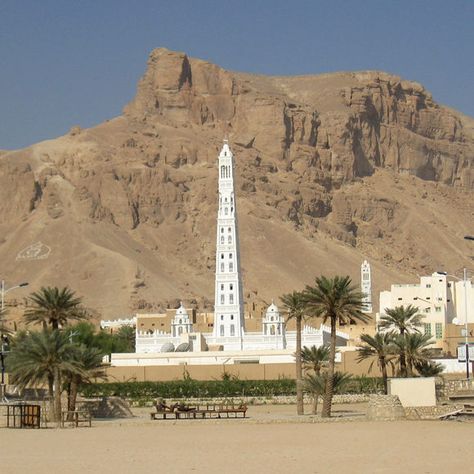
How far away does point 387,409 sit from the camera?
43.1 m

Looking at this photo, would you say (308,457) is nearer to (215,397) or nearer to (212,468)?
(212,468)

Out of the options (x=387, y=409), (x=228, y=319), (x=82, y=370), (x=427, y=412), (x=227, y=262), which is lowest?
(x=427, y=412)

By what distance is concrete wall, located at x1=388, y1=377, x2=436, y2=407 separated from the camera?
142 feet

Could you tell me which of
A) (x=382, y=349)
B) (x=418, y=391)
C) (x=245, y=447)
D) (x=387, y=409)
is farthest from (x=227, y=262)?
(x=245, y=447)

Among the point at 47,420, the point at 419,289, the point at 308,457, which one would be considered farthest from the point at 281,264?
the point at 308,457

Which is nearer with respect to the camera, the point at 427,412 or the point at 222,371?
the point at 427,412

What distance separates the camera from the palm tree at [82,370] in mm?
47312

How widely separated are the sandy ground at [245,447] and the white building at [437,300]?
40.2m

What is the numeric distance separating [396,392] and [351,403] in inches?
633

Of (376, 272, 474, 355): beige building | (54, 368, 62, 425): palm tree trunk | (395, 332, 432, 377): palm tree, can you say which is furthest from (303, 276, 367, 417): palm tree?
(376, 272, 474, 355): beige building

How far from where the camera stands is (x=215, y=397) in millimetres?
61062

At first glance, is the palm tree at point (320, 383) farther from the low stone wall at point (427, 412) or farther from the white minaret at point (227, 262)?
the white minaret at point (227, 262)

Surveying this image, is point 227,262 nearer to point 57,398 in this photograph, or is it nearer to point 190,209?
point 57,398

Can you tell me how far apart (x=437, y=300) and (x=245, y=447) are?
176 feet
